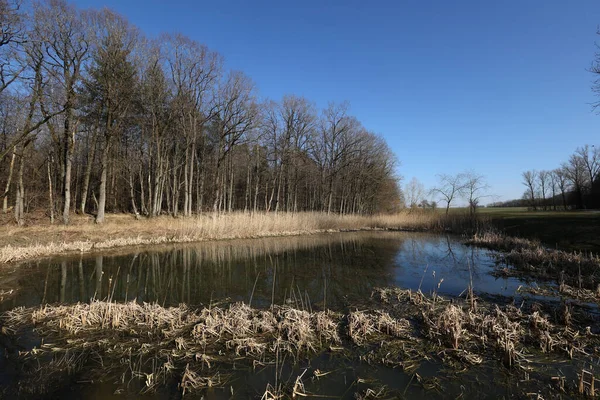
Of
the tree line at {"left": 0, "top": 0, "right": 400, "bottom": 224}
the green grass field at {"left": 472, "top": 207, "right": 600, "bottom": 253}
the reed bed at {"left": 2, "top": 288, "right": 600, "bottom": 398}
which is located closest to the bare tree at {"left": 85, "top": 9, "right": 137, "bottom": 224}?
the tree line at {"left": 0, "top": 0, "right": 400, "bottom": 224}

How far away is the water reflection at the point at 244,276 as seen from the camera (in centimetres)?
688

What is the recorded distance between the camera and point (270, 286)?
796 centimetres

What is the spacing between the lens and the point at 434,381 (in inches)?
138

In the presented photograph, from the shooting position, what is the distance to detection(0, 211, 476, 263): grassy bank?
1201 centimetres

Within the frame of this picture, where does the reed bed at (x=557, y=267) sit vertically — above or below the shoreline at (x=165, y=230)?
below

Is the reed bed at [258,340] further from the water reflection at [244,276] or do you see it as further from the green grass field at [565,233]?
the green grass field at [565,233]

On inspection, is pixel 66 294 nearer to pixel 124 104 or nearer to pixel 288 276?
pixel 288 276

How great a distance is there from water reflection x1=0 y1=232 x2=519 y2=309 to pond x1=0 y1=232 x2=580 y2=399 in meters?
0.03

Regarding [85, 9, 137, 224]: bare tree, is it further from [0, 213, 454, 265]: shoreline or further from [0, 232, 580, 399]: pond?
[0, 232, 580, 399]: pond

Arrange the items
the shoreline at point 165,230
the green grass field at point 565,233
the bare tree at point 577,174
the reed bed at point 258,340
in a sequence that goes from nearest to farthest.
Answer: the reed bed at point 258,340 < the shoreline at point 165,230 < the green grass field at point 565,233 < the bare tree at point 577,174

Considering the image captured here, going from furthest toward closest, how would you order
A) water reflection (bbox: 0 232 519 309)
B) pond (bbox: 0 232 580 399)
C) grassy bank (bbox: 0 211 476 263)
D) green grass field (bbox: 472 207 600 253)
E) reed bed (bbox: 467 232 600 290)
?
1. green grass field (bbox: 472 207 600 253)
2. grassy bank (bbox: 0 211 476 263)
3. reed bed (bbox: 467 232 600 290)
4. water reflection (bbox: 0 232 519 309)
5. pond (bbox: 0 232 580 399)

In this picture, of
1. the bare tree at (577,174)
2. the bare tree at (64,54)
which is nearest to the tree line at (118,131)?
the bare tree at (64,54)

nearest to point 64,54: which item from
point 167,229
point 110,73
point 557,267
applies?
point 110,73

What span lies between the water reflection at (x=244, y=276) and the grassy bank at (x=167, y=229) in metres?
1.75
